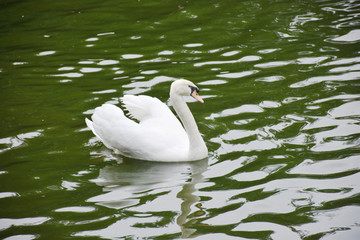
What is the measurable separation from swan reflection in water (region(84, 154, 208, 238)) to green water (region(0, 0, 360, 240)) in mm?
22

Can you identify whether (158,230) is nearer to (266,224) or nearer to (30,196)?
(266,224)

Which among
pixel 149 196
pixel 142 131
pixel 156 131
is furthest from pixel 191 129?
pixel 149 196

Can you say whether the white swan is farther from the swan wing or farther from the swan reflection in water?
the swan reflection in water

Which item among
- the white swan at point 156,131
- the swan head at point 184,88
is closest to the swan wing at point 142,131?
the white swan at point 156,131

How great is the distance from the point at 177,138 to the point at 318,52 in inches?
151

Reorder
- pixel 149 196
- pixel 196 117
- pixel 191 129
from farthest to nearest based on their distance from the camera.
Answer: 1. pixel 196 117
2. pixel 191 129
3. pixel 149 196

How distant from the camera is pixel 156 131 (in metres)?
7.30

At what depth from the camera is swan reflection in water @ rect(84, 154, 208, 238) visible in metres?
5.63

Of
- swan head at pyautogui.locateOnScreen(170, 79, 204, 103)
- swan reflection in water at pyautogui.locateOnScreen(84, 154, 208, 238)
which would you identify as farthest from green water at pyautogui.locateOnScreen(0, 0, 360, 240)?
swan head at pyautogui.locateOnScreen(170, 79, 204, 103)

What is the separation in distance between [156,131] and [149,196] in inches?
49.7

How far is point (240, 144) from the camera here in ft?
24.0

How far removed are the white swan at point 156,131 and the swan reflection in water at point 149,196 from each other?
0.14m

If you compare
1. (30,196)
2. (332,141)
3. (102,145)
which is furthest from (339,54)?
(30,196)

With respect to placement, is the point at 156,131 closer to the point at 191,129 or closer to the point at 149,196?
the point at 191,129
